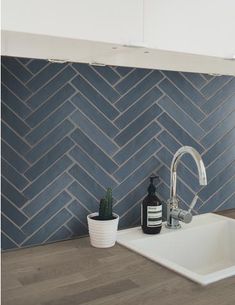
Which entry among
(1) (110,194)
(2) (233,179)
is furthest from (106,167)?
Result: (2) (233,179)

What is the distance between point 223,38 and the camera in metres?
1.23

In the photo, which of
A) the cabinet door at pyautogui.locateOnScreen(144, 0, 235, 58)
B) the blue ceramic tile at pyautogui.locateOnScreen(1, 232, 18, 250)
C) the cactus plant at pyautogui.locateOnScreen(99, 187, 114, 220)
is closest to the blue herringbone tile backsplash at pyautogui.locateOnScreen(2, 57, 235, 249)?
the blue ceramic tile at pyautogui.locateOnScreen(1, 232, 18, 250)

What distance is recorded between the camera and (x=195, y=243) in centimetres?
164

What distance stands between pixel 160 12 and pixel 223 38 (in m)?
0.27

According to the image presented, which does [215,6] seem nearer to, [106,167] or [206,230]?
[106,167]

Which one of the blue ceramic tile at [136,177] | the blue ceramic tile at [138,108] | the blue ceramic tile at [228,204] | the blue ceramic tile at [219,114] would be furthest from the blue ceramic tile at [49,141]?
the blue ceramic tile at [228,204]

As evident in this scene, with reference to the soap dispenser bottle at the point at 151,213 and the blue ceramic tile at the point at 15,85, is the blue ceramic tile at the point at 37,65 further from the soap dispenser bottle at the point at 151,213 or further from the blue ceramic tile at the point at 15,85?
the soap dispenser bottle at the point at 151,213

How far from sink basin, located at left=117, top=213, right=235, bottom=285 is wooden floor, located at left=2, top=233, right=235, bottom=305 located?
4.6 inches

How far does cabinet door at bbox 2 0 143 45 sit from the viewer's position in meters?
0.87

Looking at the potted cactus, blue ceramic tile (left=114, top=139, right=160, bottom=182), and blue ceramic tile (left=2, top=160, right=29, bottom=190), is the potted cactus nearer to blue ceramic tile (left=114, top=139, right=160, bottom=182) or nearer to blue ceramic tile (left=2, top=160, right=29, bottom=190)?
blue ceramic tile (left=114, top=139, right=160, bottom=182)

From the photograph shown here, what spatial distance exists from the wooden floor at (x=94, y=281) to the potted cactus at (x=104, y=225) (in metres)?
0.03

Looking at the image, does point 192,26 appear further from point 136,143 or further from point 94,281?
point 94,281

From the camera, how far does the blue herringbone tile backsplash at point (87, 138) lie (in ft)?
4.49

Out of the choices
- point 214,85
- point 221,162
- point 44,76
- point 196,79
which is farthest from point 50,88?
point 221,162
